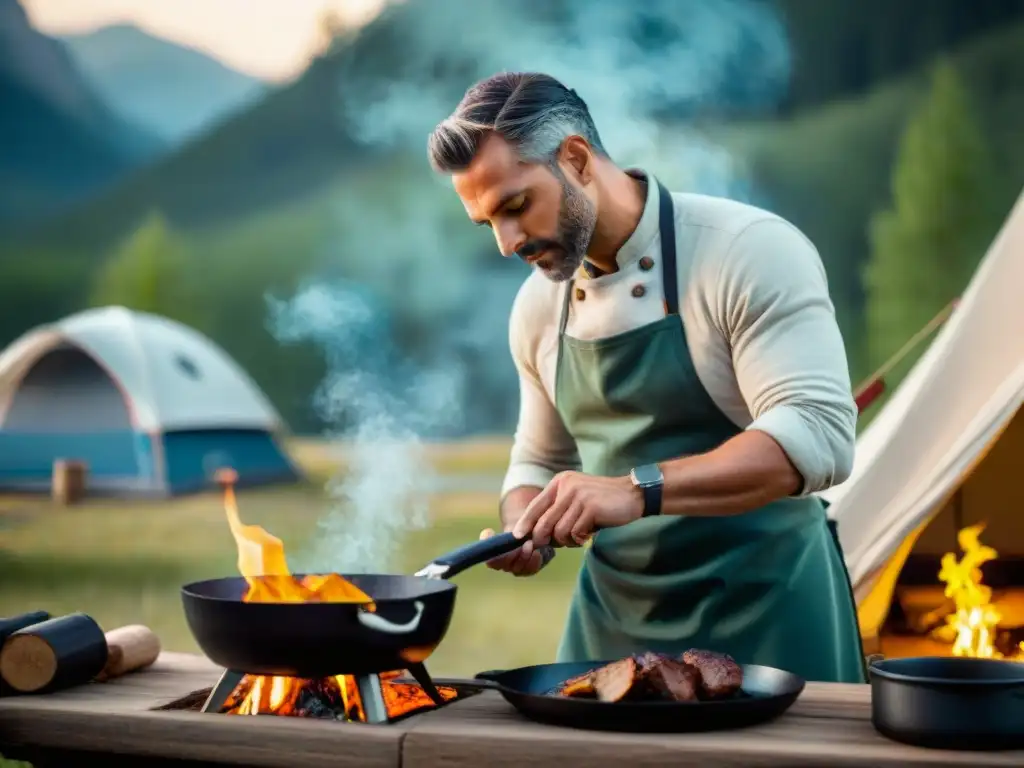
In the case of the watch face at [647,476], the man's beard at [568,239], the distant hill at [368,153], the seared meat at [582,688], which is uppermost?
the distant hill at [368,153]

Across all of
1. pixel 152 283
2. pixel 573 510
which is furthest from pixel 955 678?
pixel 152 283

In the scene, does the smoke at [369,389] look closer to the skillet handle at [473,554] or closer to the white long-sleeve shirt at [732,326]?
the white long-sleeve shirt at [732,326]

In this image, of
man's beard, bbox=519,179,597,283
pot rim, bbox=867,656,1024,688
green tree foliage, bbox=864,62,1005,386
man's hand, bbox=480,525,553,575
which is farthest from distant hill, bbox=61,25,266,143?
pot rim, bbox=867,656,1024,688

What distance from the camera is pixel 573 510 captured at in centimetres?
157

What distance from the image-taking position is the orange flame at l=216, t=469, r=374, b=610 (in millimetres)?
1532

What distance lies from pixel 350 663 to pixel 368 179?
1523 centimetres

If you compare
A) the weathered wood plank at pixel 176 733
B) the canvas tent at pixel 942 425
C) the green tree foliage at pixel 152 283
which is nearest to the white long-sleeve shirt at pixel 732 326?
the weathered wood plank at pixel 176 733

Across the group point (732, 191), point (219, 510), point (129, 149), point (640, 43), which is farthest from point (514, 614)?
point (129, 149)

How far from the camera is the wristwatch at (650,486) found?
64.1 inches

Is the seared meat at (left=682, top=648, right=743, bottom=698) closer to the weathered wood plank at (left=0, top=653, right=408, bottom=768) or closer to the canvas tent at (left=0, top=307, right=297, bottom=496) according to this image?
the weathered wood plank at (left=0, top=653, right=408, bottom=768)

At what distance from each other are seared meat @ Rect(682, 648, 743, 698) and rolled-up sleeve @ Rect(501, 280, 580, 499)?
63cm

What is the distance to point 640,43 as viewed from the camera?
14.2 m

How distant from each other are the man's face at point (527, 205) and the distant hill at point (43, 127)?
50.5 feet

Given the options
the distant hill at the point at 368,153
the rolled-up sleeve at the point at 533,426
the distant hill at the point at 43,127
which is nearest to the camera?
the rolled-up sleeve at the point at 533,426
